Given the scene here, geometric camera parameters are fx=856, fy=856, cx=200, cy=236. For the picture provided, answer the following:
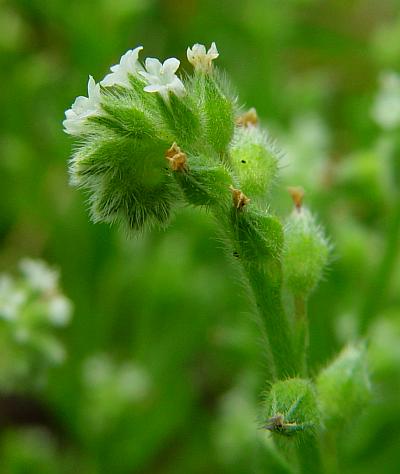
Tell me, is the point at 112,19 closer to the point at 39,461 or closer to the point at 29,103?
the point at 29,103

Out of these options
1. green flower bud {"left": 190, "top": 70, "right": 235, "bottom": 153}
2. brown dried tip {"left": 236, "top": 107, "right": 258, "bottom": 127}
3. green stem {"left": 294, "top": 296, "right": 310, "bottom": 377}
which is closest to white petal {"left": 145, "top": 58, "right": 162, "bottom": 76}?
green flower bud {"left": 190, "top": 70, "right": 235, "bottom": 153}

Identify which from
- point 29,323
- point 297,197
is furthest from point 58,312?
point 297,197

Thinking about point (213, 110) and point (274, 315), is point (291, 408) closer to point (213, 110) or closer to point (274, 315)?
point (274, 315)

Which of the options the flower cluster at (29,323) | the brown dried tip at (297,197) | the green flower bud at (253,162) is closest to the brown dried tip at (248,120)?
the green flower bud at (253,162)

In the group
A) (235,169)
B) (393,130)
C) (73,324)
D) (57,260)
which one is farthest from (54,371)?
(235,169)

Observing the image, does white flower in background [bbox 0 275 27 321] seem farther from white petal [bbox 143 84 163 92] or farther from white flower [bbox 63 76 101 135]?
white petal [bbox 143 84 163 92]

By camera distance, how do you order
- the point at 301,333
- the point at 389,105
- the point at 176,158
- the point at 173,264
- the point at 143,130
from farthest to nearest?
the point at 173,264 → the point at 389,105 → the point at 301,333 → the point at 143,130 → the point at 176,158

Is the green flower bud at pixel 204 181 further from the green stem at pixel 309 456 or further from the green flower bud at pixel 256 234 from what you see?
the green stem at pixel 309 456
